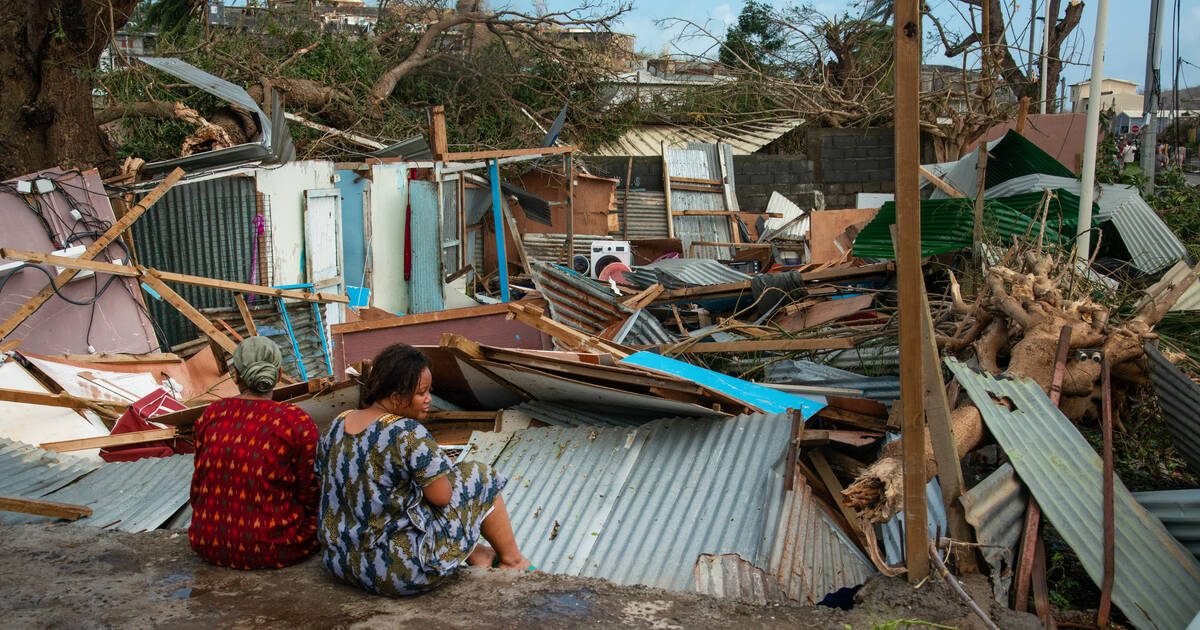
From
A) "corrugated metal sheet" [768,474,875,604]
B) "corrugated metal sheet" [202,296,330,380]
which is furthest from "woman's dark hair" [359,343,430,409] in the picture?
"corrugated metal sheet" [202,296,330,380]

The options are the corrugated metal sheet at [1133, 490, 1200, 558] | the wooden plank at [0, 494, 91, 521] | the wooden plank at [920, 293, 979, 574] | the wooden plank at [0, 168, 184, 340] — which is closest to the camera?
the wooden plank at [920, 293, 979, 574]

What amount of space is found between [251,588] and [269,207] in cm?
678

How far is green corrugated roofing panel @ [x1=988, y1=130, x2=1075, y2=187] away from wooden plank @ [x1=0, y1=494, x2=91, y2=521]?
8091 millimetres

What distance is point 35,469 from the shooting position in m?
4.36

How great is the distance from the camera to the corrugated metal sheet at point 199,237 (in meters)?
8.55

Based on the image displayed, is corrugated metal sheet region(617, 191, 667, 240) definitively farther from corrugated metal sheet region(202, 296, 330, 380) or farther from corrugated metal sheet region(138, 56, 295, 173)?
corrugated metal sheet region(202, 296, 330, 380)

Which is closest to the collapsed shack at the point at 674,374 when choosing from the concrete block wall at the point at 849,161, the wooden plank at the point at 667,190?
the wooden plank at the point at 667,190

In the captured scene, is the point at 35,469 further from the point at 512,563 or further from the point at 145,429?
the point at 512,563

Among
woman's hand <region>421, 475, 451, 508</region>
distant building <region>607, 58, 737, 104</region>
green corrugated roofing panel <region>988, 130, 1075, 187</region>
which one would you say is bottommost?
woman's hand <region>421, 475, 451, 508</region>

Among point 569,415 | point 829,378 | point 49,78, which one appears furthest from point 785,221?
point 569,415

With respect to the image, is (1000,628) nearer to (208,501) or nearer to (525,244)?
(208,501)

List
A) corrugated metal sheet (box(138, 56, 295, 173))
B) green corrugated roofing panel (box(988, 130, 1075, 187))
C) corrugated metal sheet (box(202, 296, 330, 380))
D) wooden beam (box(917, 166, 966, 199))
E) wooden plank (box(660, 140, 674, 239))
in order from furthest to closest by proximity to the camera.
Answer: wooden plank (box(660, 140, 674, 239)) → corrugated metal sheet (box(138, 56, 295, 173)) → corrugated metal sheet (box(202, 296, 330, 380)) → wooden beam (box(917, 166, 966, 199)) → green corrugated roofing panel (box(988, 130, 1075, 187))

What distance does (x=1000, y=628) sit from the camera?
2.44m

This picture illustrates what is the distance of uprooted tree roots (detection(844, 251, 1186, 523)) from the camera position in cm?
396
